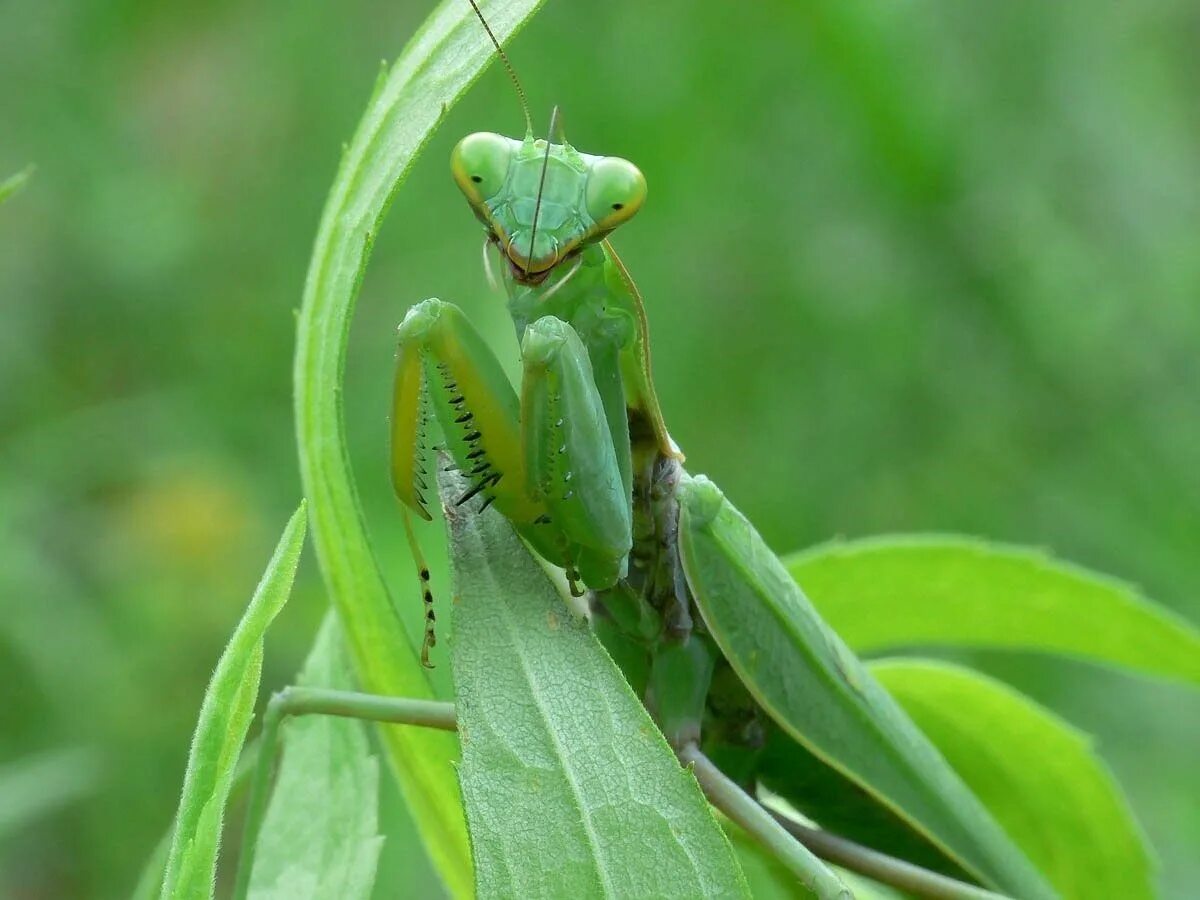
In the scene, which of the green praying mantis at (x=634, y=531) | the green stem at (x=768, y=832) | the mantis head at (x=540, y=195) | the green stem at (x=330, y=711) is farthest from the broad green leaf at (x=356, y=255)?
the green stem at (x=768, y=832)

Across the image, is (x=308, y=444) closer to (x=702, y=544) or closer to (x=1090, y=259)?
(x=702, y=544)

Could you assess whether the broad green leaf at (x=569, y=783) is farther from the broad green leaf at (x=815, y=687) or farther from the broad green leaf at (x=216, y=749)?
the broad green leaf at (x=815, y=687)

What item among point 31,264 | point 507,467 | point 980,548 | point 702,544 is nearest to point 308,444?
point 507,467

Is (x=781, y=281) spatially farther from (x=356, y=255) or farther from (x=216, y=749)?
(x=216, y=749)

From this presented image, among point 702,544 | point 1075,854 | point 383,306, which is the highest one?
point 383,306

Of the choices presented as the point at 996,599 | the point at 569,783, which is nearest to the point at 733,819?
the point at 996,599

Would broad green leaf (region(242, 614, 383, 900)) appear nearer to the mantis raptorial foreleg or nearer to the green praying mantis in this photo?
the green praying mantis

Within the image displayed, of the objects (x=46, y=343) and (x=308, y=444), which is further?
(x=46, y=343)
